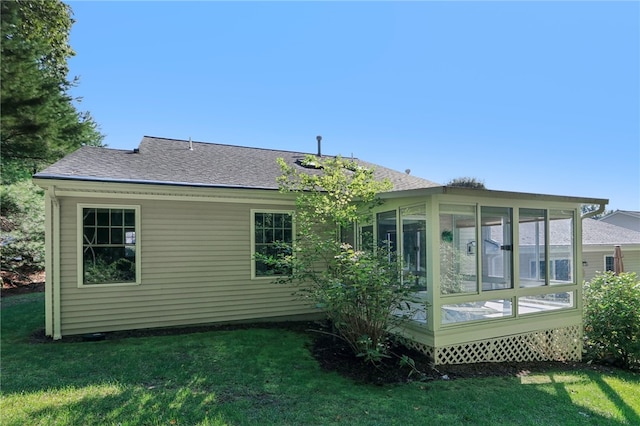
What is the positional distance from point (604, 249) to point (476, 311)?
14734 millimetres

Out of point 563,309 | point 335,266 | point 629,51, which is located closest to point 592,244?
point 629,51

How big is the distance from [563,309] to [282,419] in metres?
5.99

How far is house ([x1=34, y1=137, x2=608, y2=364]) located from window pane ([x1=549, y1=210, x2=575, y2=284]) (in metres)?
0.02

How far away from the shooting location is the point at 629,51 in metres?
9.83

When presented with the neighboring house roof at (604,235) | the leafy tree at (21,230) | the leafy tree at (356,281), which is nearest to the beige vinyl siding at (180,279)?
the leafy tree at (356,281)

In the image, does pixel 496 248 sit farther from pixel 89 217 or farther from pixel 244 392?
pixel 89 217

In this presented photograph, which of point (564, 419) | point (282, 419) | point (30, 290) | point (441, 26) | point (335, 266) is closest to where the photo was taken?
point (282, 419)

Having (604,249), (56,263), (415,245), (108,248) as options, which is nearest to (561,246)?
(415,245)

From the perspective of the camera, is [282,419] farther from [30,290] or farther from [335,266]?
[30,290]

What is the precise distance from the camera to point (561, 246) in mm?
6527

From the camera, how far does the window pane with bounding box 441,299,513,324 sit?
5.36m

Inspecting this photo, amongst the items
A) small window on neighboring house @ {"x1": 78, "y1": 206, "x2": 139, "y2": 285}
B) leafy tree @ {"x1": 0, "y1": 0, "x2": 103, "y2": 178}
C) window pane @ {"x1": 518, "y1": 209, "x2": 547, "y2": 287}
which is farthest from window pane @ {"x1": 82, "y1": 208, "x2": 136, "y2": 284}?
leafy tree @ {"x1": 0, "y1": 0, "x2": 103, "y2": 178}

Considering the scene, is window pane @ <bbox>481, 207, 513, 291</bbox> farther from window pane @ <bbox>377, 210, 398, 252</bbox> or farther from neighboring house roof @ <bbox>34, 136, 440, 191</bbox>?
neighboring house roof @ <bbox>34, 136, 440, 191</bbox>

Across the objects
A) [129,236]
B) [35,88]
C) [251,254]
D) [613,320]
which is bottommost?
[613,320]
